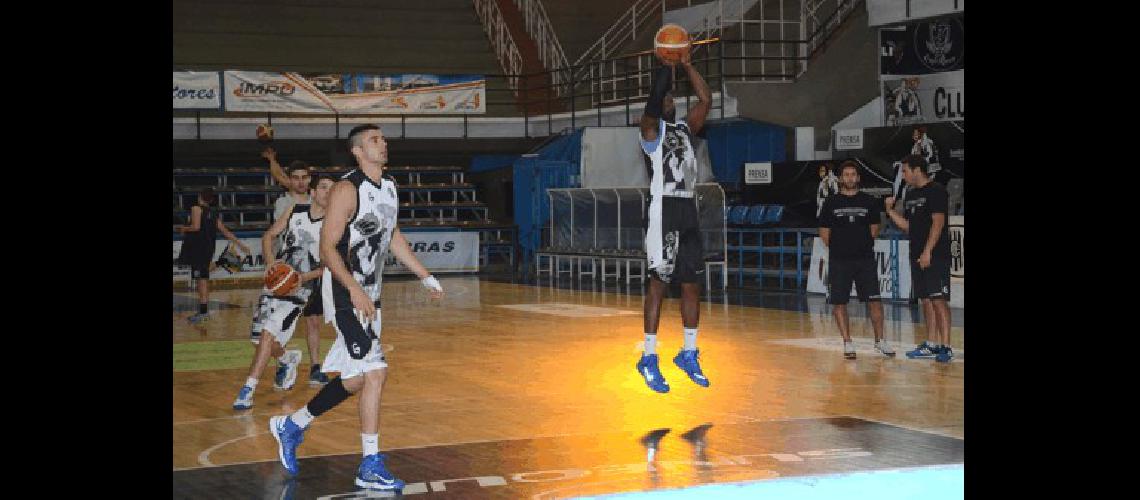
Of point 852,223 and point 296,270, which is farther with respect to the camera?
point 852,223

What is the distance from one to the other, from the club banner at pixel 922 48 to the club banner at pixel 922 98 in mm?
182

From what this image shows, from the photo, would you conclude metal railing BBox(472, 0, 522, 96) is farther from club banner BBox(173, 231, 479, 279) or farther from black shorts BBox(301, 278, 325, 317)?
black shorts BBox(301, 278, 325, 317)

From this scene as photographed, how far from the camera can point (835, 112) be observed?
28984 millimetres

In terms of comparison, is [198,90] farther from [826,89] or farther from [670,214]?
[670,214]

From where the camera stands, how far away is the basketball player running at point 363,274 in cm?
734

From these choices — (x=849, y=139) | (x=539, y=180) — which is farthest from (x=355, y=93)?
(x=849, y=139)

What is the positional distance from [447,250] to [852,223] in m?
18.1

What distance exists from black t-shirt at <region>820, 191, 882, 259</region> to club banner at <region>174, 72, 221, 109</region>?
66.6 ft

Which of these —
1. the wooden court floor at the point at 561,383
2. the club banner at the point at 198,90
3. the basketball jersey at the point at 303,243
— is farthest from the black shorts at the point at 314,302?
the club banner at the point at 198,90

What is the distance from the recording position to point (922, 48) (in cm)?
2733

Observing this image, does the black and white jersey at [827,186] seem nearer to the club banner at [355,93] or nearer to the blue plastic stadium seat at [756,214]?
the blue plastic stadium seat at [756,214]
